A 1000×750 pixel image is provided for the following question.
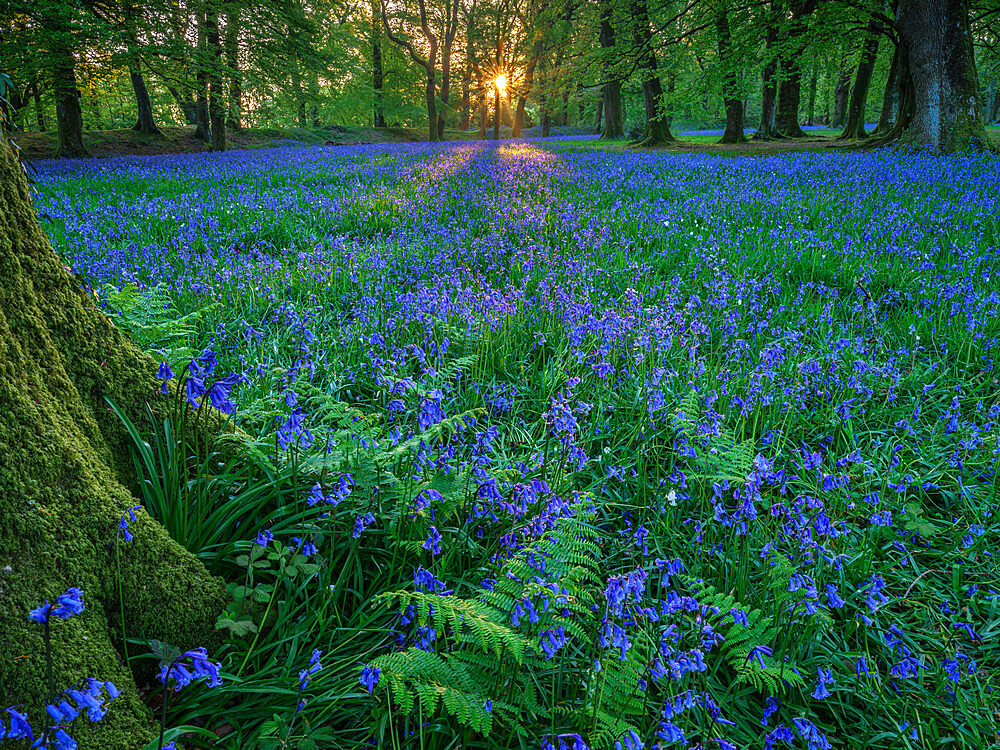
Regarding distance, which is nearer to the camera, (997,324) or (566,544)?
(566,544)

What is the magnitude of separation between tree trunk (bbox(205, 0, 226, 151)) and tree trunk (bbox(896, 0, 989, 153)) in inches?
777

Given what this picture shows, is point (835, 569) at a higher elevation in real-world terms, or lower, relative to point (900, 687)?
higher

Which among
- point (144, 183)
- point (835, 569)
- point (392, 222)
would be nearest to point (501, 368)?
point (835, 569)

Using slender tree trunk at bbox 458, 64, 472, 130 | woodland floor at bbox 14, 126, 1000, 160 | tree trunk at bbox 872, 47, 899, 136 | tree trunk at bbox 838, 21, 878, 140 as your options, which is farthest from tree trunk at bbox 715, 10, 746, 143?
A: slender tree trunk at bbox 458, 64, 472, 130

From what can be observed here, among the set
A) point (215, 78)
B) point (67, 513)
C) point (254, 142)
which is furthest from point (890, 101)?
point (254, 142)

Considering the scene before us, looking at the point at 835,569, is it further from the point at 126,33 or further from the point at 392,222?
the point at 126,33

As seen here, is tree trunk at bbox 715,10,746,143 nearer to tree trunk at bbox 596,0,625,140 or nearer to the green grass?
tree trunk at bbox 596,0,625,140

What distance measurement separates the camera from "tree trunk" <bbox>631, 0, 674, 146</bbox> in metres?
19.4

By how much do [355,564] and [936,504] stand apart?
2.85m

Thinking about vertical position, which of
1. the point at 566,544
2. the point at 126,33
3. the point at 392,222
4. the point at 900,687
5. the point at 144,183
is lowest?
the point at 900,687

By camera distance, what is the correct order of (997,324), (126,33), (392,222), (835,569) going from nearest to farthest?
1. (835,569)
2. (997,324)
3. (392,222)
4. (126,33)

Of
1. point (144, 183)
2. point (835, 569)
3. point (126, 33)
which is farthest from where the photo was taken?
point (126, 33)

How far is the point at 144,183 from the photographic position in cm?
1059

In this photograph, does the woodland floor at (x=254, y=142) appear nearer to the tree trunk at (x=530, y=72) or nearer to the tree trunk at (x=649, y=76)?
the tree trunk at (x=649, y=76)
